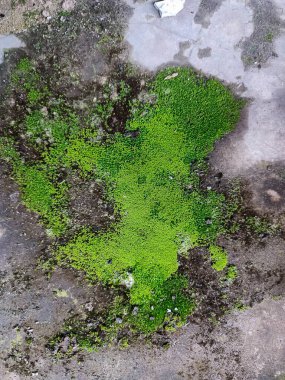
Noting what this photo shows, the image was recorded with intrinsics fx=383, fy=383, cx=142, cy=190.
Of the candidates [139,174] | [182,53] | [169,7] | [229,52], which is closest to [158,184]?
[139,174]

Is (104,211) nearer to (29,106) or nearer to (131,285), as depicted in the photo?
(131,285)

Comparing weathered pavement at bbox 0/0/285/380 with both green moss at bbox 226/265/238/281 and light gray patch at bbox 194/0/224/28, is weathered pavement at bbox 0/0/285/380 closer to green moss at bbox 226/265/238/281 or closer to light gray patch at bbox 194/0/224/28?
light gray patch at bbox 194/0/224/28

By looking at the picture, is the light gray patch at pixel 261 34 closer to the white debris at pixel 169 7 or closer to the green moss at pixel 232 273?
the white debris at pixel 169 7

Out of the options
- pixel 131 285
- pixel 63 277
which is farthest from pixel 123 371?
pixel 63 277

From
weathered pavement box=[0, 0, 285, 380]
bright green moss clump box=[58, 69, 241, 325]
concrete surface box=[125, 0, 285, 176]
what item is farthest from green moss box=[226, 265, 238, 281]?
concrete surface box=[125, 0, 285, 176]

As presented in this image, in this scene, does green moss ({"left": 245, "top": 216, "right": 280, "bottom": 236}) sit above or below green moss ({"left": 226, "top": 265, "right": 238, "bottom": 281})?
above

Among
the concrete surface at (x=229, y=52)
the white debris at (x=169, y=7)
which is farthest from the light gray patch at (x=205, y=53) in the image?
the white debris at (x=169, y=7)
